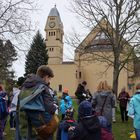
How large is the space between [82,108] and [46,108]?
1050mm

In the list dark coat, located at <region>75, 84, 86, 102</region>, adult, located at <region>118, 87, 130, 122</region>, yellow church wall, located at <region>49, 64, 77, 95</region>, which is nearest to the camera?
dark coat, located at <region>75, 84, 86, 102</region>

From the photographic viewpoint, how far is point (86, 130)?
6078 millimetres

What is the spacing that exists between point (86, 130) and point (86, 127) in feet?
0.15

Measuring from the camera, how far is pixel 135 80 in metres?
83.2

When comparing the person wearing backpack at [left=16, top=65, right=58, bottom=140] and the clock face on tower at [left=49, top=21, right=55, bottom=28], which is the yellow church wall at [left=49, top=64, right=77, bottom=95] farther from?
the person wearing backpack at [left=16, top=65, right=58, bottom=140]

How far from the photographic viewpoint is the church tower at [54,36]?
117375 millimetres

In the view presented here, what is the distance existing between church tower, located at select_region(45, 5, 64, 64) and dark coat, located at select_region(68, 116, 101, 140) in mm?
107852

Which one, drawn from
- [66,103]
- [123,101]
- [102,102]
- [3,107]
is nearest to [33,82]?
[3,107]

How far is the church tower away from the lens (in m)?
117

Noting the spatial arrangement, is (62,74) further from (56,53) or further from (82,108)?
(82,108)

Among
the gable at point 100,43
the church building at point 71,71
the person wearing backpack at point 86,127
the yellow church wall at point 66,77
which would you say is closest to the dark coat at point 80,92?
the person wearing backpack at point 86,127

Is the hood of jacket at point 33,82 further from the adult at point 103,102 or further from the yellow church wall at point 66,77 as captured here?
the yellow church wall at point 66,77

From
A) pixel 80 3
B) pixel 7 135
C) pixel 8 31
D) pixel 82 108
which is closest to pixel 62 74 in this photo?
pixel 80 3

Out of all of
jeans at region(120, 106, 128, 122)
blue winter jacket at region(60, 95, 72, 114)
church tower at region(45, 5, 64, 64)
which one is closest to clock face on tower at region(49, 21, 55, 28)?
church tower at region(45, 5, 64, 64)
